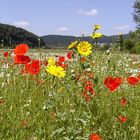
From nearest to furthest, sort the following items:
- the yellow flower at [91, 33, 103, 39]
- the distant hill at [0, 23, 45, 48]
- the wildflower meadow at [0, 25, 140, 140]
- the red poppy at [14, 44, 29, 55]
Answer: the wildflower meadow at [0, 25, 140, 140] → the red poppy at [14, 44, 29, 55] → the yellow flower at [91, 33, 103, 39] → the distant hill at [0, 23, 45, 48]

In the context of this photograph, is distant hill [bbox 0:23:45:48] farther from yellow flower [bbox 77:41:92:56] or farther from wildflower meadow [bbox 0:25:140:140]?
yellow flower [bbox 77:41:92:56]

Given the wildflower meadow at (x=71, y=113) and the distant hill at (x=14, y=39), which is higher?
the distant hill at (x=14, y=39)

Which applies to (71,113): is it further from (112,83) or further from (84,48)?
(84,48)

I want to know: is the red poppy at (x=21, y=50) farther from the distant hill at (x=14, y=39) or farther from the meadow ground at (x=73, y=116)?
the distant hill at (x=14, y=39)

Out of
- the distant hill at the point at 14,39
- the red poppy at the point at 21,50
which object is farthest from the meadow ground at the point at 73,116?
the distant hill at the point at 14,39

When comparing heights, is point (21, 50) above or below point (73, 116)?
above

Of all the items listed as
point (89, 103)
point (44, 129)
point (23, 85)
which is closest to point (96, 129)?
point (89, 103)

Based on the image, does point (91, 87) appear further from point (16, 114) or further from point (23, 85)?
point (23, 85)

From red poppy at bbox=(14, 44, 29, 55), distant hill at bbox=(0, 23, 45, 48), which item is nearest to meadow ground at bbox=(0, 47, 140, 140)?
red poppy at bbox=(14, 44, 29, 55)

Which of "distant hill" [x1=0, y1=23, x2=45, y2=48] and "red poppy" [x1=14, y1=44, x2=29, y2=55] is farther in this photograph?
"distant hill" [x1=0, y1=23, x2=45, y2=48]

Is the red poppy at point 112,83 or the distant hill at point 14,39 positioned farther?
the distant hill at point 14,39

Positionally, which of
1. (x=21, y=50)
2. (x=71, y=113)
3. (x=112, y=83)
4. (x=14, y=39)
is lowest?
(x=71, y=113)

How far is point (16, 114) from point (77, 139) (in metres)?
0.87

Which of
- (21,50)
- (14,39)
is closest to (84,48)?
(21,50)
